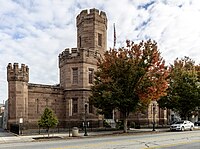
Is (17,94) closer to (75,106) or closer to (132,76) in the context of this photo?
(75,106)

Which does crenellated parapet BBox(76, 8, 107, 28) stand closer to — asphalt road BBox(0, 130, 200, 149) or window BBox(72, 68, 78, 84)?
window BBox(72, 68, 78, 84)

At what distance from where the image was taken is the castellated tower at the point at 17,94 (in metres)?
34.9

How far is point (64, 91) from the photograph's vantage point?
3966 centimetres

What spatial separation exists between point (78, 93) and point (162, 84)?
13.1 m

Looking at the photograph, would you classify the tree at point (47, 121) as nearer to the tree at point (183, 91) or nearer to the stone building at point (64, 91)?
the stone building at point (64, 91)

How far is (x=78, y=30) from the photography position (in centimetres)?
4556

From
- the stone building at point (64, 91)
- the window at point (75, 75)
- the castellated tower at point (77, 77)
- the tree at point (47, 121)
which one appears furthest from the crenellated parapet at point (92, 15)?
the tree at point (47, 121)

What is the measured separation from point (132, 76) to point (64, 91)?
13.9 m

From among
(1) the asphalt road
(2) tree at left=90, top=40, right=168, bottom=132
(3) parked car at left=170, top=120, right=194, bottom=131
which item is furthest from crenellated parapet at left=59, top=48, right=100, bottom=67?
(1) the asphalt road

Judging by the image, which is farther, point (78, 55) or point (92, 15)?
point (92, 15)

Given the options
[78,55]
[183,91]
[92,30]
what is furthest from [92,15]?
[183,91]

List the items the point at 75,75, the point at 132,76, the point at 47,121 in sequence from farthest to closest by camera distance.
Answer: the point at 75,75 → the point at 132,76 → the point at 47,121

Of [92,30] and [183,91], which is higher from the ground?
[92,30]

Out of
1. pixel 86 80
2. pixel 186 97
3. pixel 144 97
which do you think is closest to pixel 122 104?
pixel 144 97
